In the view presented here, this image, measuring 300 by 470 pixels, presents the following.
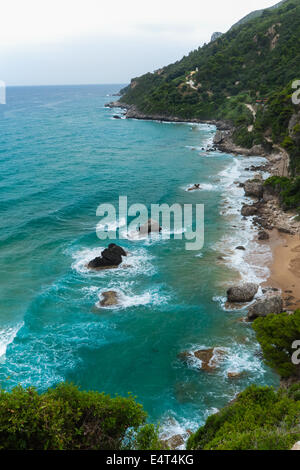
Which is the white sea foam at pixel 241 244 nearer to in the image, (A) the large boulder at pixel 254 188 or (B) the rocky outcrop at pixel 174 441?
(A) the large boulder at pixel 254 188

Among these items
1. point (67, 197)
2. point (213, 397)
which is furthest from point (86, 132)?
point (213, 397)

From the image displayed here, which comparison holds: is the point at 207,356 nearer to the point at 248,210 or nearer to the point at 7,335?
the point at 7,335

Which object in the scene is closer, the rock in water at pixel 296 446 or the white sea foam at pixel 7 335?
the rock in water at pixel 296 446

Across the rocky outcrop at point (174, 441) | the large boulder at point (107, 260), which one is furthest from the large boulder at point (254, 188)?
the rocky outcrop at point (174, 441)

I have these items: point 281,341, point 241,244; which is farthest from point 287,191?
point 281,341

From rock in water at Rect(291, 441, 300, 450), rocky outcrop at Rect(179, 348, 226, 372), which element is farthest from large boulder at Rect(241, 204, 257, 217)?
rock in water at Rect(291, 441, 300, 450)

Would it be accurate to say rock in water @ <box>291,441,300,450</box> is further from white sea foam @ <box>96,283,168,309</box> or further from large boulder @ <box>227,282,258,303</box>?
white sea foam @ <box>96,283,168,309</box>
